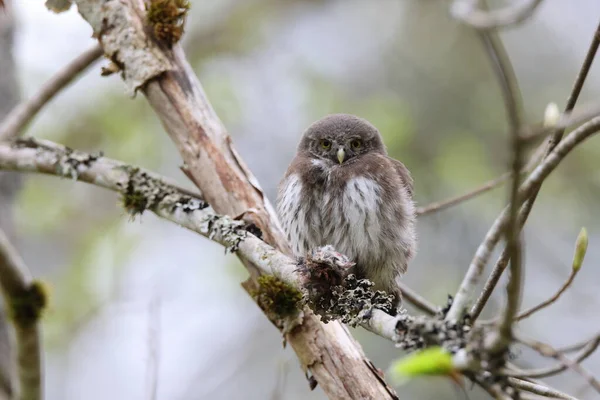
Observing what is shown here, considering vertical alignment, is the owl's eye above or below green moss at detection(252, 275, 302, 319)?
above

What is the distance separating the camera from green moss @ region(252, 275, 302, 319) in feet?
10.3

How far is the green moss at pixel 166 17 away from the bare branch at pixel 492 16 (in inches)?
79.4

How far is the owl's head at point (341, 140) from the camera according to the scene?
14.2 ft

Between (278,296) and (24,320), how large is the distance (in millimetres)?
1585

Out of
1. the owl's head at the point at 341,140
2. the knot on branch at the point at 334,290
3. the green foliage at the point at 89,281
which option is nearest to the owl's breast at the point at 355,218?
the owl's head at the point at 341,140

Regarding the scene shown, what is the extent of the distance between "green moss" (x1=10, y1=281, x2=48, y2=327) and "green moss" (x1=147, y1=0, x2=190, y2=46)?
1592mm

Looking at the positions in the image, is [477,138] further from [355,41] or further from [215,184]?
[215,184]

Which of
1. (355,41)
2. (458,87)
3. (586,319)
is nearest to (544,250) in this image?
(586,319)

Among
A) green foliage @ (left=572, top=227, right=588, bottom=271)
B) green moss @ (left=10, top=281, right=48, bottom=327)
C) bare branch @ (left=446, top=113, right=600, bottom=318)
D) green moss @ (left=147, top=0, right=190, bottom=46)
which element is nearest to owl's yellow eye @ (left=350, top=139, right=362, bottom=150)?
green moss @ (left=147, top=0, right=190, bottom=46)

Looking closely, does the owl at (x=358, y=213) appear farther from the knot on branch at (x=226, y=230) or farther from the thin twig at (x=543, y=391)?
the thin twig at (x=543, y=391)

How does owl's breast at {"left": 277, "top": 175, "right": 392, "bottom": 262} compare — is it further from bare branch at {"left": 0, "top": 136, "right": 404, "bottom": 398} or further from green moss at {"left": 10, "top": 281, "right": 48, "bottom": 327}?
green moss at {"left": 10, "top": 281, "right": 48, "bottom": 327}

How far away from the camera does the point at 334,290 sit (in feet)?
9.08

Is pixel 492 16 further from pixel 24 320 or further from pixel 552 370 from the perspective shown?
pixel 24 320

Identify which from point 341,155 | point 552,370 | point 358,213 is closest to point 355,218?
point 358,213
